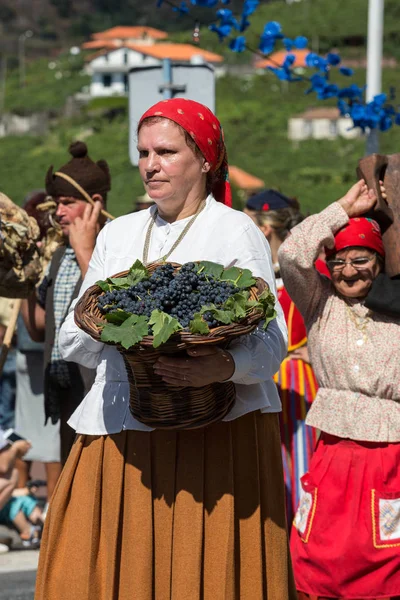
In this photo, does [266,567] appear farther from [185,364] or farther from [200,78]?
[200,78]

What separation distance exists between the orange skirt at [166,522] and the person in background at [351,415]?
120cm

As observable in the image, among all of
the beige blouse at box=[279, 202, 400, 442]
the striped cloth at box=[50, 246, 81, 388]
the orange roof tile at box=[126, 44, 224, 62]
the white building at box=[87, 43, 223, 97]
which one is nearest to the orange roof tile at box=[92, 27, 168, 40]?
the white building at box=[87, 43, 223, 97]

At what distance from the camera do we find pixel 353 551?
5055mm

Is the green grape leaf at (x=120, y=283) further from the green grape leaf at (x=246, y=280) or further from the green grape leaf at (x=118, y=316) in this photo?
the green grape leaf at (x=246, y=280)

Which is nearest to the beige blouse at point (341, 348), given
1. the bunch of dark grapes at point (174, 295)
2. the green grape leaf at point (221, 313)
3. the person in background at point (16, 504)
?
the bunch of dark grapes at point (174, 295)

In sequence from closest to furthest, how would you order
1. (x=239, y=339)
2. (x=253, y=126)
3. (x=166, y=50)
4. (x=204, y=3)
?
(x=239, y=339)
(x=204, y=3)
(x=253, y=126)
(x=166, y=50)

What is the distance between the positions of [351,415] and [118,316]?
195cm

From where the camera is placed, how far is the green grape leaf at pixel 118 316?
343 centimetres

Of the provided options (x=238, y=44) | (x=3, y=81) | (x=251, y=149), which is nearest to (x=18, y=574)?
(x=238, y=44)

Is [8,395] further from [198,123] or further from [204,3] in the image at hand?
[198,123]

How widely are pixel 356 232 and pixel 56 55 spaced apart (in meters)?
119

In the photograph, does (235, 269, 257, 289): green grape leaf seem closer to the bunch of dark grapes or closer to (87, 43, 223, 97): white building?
the bunch of dark grapes

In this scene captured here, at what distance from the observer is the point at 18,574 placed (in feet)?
20.8

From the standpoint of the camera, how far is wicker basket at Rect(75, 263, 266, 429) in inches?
135
